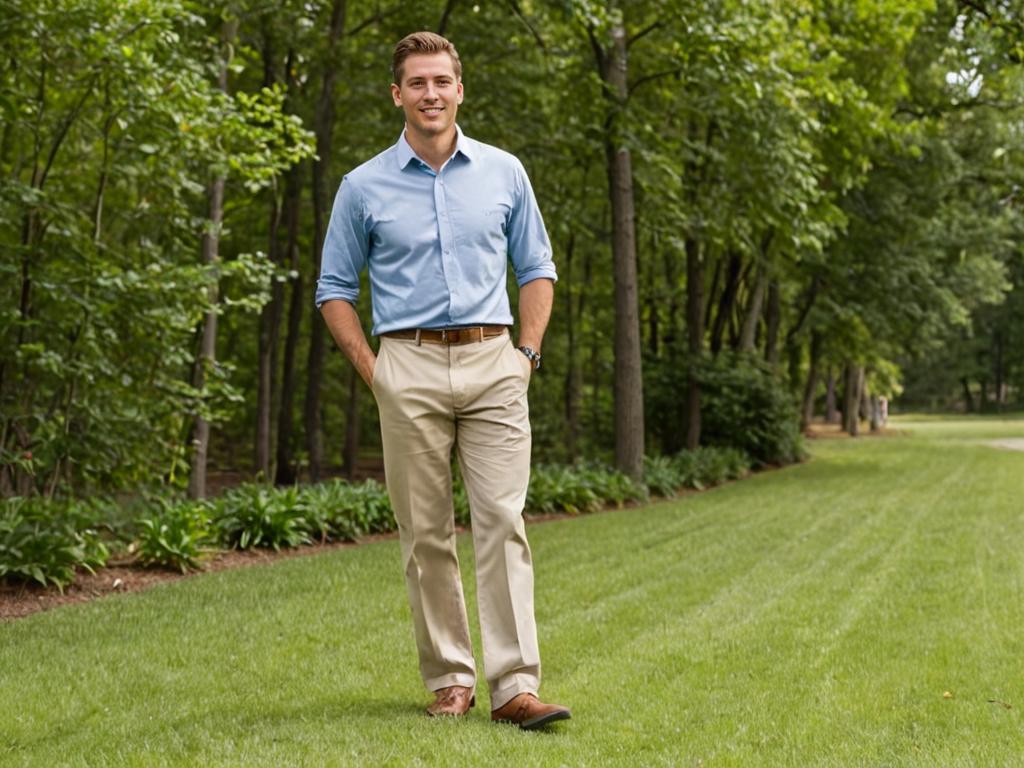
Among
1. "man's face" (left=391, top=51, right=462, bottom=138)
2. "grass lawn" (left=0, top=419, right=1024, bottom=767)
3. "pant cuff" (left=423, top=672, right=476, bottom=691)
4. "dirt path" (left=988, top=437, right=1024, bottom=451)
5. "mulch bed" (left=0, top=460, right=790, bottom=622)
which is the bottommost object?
"mulch bed" (left=0, top=460, right=790, bottom=622)

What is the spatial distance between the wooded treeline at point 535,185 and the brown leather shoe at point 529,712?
16.8ft

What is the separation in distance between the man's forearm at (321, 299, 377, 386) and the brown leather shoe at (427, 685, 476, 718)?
1.14m

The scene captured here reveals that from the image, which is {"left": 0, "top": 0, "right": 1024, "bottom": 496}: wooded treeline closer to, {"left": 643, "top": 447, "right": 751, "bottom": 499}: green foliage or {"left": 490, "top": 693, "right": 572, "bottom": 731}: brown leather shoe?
{"left": 643, "top": 447, "right": 751, "bottom": 499}: green foliage

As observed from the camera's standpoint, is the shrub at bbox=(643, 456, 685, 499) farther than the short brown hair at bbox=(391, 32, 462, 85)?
Yes

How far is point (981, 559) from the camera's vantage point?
8984mm

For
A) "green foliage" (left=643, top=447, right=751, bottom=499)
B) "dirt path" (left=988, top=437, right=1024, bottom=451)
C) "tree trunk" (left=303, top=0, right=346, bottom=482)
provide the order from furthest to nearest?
"dirt path" (left=988, top=437, right=1024, bottom=451), "green foliage" (left=643, top=447, right=751, bottom=499), "tree trunk" (left=303, top=0, right=346, bottom=482)

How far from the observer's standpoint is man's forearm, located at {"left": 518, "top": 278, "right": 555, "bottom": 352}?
418cm

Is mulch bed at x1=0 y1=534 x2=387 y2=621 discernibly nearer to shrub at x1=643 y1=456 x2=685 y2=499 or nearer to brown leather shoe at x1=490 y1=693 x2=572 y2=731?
brown leather shoe at x1=490 y1=693 x2=572 y2=731

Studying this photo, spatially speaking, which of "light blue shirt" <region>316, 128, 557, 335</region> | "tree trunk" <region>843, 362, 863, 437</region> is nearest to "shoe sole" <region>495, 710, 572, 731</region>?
"light blue shirt" <region>316, 128, 557, 335</region>

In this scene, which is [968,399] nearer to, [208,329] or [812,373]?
[812,373]

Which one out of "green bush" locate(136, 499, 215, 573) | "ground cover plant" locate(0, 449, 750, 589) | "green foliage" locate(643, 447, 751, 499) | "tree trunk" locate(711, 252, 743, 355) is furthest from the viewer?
"tree trunk" locate(711, 252, 743, 355)

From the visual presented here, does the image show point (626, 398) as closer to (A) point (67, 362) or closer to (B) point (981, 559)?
(B) point (981, 559)

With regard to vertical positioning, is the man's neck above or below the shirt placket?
above

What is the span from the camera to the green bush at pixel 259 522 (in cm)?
986
